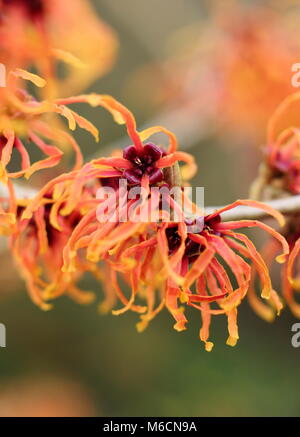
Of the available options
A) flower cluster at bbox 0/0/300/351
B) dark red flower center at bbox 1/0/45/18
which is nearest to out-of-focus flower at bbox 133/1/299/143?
dark red flower center at bbox 1/0/45/18

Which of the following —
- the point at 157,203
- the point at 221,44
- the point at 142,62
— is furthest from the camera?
the point at 142,62

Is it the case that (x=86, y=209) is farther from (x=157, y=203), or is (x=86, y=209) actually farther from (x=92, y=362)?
(x=92, y=362)

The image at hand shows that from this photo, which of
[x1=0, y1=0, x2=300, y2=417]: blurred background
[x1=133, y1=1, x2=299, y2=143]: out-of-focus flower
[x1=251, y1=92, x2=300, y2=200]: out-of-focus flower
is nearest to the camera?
[x1=251, y1=92, x2=300, y2=200]: out-of-focus flower

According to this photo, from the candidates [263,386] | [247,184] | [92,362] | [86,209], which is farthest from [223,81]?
[92,362]

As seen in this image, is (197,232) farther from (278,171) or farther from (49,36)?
(49,36)

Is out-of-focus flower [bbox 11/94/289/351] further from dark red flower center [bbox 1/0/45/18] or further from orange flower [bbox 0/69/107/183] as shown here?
dark red flower center [bbox 1/0/45/18]

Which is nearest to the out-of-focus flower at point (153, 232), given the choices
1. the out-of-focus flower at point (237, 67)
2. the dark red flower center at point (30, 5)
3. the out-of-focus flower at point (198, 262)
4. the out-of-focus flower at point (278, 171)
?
the out-of-focus flower at point (198, 262)

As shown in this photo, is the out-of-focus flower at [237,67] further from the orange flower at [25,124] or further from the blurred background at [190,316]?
the orange flower at [25,124]
